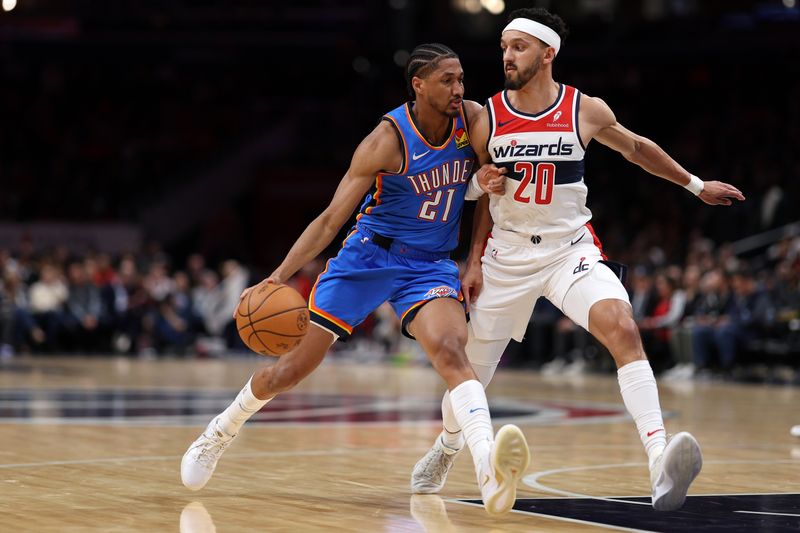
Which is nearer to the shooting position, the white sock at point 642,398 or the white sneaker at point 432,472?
the white sock at point 642,398

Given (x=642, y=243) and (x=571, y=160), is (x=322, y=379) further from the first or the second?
(x=571, y=160)

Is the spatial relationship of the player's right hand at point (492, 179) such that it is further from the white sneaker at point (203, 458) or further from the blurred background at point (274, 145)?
the blurred background at point (274, 145)

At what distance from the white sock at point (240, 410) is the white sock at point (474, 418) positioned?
1.04 m

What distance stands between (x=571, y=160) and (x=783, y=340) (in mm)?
10125

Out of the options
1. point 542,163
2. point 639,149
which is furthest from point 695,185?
point 542,163

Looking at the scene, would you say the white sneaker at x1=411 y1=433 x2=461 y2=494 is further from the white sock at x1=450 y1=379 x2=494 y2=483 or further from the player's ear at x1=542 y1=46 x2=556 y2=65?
the player's ear at x1=542 y1=46 x2=556 y2=65

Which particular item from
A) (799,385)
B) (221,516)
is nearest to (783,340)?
(799,385)

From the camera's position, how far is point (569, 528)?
4.84m

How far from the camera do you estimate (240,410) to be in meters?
5.91

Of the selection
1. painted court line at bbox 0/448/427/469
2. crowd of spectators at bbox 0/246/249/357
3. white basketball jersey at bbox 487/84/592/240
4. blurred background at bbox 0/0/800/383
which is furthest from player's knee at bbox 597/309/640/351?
crowd of spectators at bbox 0/246/249/357

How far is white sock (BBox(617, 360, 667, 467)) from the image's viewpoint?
5.27 meters

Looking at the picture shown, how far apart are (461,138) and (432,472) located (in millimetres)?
1527

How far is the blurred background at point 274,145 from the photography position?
791 inches

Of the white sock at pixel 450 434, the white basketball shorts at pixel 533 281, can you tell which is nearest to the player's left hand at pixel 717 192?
the white basketball shorts at pixel 533 281
